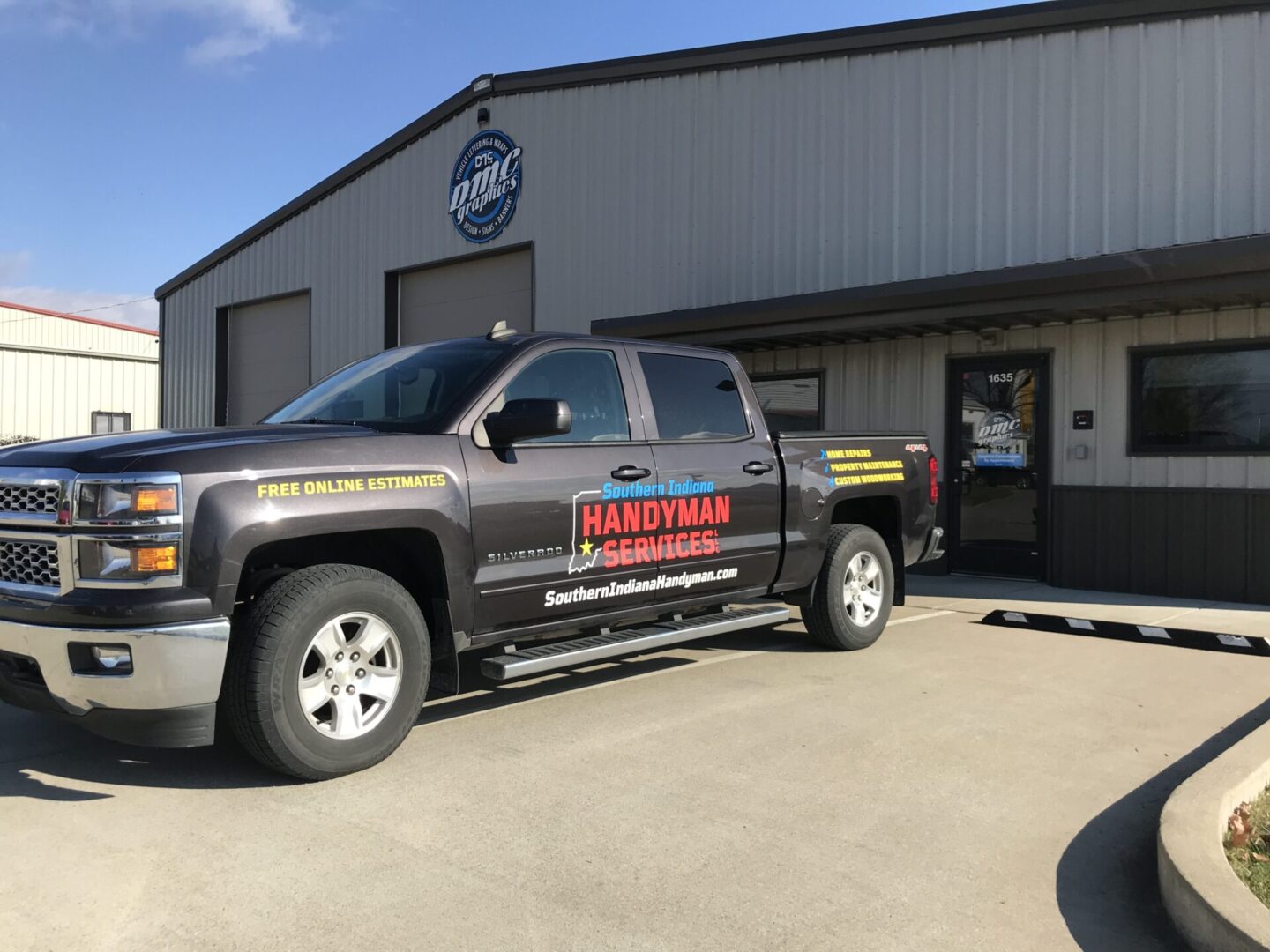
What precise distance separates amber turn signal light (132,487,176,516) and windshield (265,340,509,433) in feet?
3.84

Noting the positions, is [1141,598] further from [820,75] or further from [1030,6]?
[820,75]

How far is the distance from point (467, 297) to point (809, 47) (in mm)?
6895

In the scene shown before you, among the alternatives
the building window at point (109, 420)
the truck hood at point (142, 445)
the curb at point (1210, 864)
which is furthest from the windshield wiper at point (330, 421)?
the building window at point (109, 420)

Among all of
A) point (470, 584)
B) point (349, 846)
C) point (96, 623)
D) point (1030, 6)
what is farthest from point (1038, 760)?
point (1030, 6)

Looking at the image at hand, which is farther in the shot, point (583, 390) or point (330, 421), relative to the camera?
point (583, 390)

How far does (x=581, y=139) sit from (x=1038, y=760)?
12215 millimetres

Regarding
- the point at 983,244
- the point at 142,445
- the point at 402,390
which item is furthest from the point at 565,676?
the point at 983,244

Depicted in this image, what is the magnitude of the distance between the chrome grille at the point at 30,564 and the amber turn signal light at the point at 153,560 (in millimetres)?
323

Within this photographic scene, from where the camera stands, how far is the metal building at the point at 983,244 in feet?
31.3

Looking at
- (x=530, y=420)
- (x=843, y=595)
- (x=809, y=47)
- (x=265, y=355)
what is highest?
(x=809, y=47)

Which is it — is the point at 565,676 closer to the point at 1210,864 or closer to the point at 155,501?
the point at 155,501

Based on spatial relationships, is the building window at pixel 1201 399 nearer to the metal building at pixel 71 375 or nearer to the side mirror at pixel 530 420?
the side mirror at pixel 530 420

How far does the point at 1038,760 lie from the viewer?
4656mm

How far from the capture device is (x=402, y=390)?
5.22 meters
